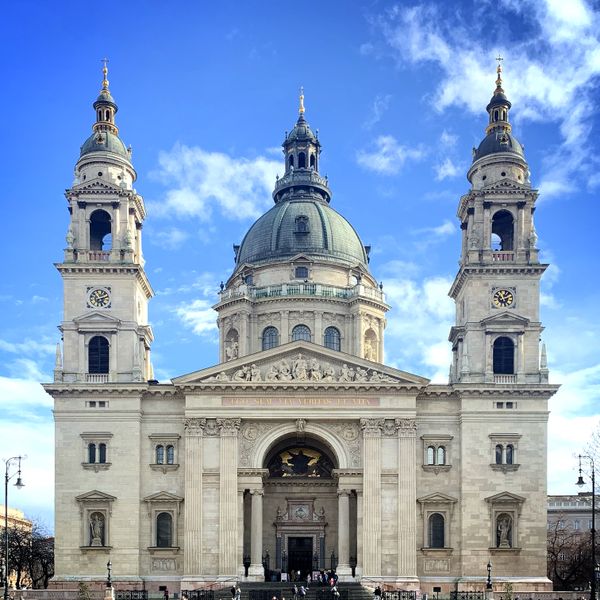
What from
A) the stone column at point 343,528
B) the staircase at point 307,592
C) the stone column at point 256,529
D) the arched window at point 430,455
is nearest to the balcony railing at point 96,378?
the stone column at point 256,529

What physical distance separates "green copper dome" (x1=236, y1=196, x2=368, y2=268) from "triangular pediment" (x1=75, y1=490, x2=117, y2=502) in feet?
81.8

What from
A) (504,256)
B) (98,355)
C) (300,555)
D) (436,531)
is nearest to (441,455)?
(436,531)

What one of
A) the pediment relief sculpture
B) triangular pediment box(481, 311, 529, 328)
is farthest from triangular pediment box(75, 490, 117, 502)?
triangular pediment box(481, 311, 529, 328)

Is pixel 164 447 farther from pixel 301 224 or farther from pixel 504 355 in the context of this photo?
pixel 301 224

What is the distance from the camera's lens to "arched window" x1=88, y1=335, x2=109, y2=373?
207ft

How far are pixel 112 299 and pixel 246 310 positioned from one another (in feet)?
46.8

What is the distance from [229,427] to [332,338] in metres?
16.5

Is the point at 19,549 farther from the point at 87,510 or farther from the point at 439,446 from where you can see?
the point at 439,446

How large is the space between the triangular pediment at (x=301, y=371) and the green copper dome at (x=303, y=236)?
1605cm

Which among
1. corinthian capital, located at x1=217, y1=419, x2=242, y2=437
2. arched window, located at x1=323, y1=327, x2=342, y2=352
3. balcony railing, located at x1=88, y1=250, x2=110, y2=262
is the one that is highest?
balcony railing, located at x1=88, y1=250, x2=110, y2=262

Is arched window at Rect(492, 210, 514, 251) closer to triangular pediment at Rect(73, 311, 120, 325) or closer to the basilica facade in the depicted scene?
the basilica facade

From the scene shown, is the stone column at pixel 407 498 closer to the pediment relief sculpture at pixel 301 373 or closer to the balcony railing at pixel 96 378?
the pediment relief sculpture at pixel 301 373

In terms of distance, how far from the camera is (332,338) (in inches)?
2965

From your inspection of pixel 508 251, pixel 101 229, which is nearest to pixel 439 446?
pixel 508 251
